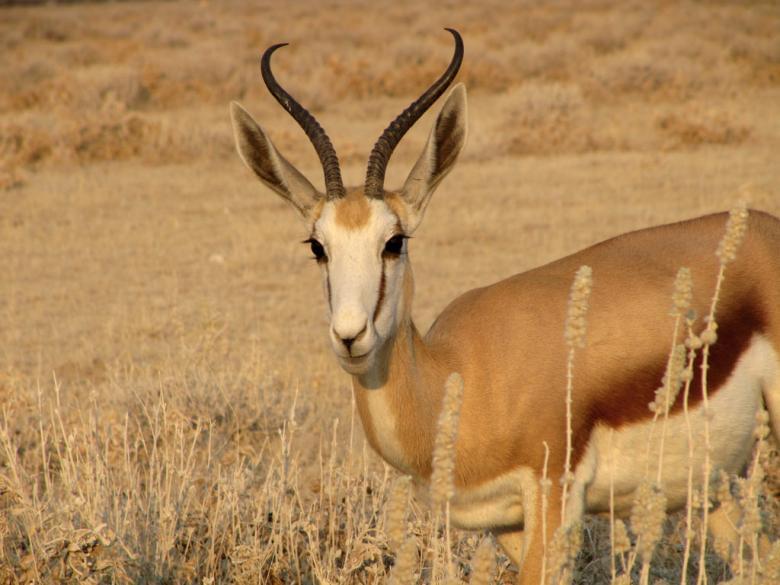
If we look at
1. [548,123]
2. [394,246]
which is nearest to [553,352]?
[394,246]

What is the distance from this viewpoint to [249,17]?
4334 cm

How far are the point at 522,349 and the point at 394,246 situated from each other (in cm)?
62

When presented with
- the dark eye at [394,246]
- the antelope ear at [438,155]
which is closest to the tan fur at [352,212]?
the dark eye at [394,246]

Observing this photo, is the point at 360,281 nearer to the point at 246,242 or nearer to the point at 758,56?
the point at 246,242

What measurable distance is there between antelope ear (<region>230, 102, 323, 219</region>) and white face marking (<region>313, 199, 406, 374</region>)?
257mm

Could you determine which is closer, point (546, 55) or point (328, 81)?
point (328, 81)

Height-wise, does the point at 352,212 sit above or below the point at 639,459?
above

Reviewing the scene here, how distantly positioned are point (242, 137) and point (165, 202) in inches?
376

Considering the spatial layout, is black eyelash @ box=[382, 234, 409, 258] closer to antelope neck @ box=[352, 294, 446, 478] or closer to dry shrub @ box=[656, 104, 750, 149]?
antelope neck @ box=[352, 294, 446, 478]

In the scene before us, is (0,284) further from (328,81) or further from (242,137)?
(328,81)

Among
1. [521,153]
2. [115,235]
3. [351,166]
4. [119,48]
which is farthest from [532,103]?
[119,48]

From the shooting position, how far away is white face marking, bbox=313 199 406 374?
140 inches

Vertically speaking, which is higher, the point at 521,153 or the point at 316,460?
the point at 521,153

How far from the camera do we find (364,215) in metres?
3.95
